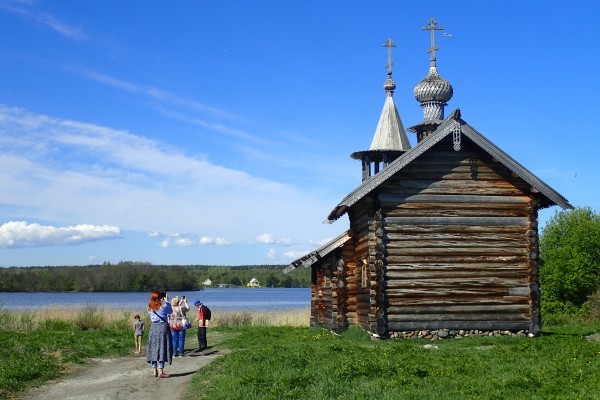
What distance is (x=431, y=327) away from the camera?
23.4m

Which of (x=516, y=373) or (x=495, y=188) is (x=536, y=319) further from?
(x=516, y=373)

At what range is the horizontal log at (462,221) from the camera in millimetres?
23469

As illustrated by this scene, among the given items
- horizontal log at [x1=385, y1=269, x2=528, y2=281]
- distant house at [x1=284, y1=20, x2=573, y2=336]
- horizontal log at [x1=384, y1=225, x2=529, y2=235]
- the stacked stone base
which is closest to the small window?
distant house at [x1=284, y1=20, x2=573, y2=336]

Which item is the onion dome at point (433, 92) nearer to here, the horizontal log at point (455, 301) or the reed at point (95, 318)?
the horizontal log at point (455, 301)

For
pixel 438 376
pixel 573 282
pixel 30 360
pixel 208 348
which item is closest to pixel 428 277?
pixel 208 348

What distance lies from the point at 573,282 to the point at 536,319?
1992 cm

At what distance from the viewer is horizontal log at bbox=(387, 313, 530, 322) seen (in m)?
23.3

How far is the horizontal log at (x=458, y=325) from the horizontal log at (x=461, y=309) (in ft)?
1.04

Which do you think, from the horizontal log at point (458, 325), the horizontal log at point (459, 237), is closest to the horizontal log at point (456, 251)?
the horizontal log at point (459, 237)

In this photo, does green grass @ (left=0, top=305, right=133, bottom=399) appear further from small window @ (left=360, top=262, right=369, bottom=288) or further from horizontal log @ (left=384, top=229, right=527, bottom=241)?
horizontal log @ (left=384, top=229, right=527, bottom=241)

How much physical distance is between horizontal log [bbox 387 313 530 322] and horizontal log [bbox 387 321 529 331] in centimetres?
9

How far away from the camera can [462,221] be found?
77.5 ft

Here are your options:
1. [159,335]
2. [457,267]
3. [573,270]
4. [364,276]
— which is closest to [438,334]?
[457,267]

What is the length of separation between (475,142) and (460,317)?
555 cm
